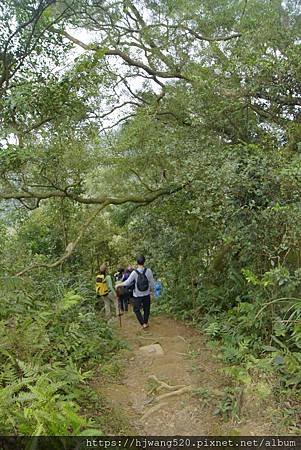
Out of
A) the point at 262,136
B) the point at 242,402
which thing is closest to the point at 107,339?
the point at 242,402

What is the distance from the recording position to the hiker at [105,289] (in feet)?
28.9

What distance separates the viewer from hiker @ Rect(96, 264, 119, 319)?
880 cm

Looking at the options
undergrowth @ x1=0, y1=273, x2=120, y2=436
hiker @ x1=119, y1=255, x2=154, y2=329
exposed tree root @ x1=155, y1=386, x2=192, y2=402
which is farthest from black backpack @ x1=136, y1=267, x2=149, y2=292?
exposed tree root @ x1=155, y1=386, x2=192, y2=402

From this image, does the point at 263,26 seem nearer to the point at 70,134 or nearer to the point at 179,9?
the point at 179,9

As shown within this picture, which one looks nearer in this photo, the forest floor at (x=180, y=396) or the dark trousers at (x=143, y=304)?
the forest floor at (x=180, y=396)

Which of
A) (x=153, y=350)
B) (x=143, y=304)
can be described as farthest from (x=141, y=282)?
(x=153, y=350)

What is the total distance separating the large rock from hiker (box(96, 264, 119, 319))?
2.28m

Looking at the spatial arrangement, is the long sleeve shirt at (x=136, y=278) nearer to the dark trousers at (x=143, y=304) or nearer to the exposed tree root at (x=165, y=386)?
the dark trousers at (x=143, y=304)

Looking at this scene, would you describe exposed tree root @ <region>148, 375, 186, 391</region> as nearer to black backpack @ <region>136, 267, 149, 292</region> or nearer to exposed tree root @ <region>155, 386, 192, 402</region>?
exposed tree root @ <region>155, 386, 192, 402</region>

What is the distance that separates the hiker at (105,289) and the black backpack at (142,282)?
1709mm

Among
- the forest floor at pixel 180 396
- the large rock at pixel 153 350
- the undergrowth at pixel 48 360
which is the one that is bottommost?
the forest floor at pixel 180 396

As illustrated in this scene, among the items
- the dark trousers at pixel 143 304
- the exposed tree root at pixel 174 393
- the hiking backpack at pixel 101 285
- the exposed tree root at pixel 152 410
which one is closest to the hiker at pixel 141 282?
the dark trousers at pixel 143 304

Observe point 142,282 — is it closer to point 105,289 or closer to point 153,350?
point 153,350

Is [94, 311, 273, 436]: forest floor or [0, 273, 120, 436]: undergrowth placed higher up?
[0, 273, 120, 436]: undergrowth
